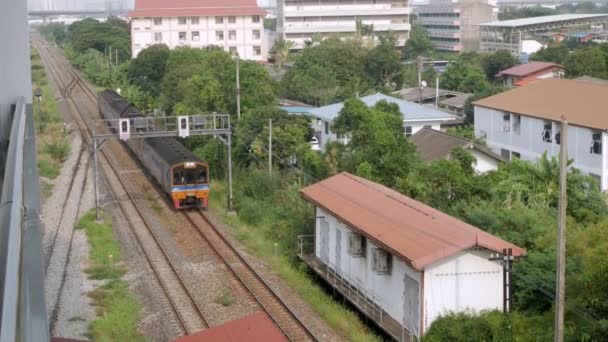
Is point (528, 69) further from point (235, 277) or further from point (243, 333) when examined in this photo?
point (243, 333)

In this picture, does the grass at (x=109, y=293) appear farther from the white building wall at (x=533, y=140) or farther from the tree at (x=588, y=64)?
the tree at (x=588, y=64)

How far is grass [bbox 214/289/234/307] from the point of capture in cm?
1261

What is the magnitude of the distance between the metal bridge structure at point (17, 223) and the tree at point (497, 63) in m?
47.0

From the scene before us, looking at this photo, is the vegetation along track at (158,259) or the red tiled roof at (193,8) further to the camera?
the red tiled roof at (193,8)

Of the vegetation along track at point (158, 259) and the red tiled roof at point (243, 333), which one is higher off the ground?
the red tiled roof at point (243, 333)

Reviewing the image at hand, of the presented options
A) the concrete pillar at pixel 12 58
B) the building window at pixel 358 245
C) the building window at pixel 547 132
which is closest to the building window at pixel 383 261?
the building window at pixel 358 245

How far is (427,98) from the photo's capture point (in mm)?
39344

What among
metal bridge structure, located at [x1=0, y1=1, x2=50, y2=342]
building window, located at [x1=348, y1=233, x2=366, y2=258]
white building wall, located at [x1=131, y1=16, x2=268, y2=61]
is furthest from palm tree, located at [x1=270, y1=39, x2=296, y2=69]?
metal bridge structure, located at [x1=0, y1=1, x2=50, y2=342]

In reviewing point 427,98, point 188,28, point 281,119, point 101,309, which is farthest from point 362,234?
point 188,28

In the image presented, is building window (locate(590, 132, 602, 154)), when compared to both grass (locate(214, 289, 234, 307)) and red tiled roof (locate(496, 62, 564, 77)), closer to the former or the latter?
grass (locate(214, 289, 234, 307))

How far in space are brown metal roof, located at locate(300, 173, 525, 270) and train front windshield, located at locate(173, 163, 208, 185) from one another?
177 inches

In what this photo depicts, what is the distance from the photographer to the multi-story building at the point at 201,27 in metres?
62.6

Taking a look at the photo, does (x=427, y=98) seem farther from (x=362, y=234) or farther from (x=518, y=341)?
(x=518, y=341)

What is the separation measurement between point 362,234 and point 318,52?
3249cm
